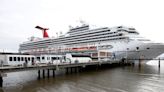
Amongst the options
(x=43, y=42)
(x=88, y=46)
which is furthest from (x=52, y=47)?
(x=88, y=46)

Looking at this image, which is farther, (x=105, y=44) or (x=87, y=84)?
(x=105, y=44)

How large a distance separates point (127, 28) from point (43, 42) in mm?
44857

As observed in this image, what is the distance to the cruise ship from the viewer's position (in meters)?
43.6

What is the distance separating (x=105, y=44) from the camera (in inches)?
2061

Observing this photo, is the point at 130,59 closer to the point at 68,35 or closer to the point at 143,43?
the point at 143,43

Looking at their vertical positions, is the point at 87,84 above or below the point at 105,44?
below

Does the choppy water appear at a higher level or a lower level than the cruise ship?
lower

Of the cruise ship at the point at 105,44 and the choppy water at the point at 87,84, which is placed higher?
the cruise ship at the point at 105,44

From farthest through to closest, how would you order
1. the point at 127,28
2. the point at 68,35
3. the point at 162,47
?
1. the point at 68,35
2. the point at 127,28
3. the point at 162,47

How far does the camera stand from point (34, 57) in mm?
28125

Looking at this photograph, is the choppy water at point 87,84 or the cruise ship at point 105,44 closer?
the choppy water at point 87,84

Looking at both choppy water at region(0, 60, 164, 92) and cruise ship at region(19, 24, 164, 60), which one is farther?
cruise ship at region(19, 24, 164, 60)

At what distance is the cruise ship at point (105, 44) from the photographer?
1718 inches

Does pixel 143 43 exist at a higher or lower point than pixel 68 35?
lower
